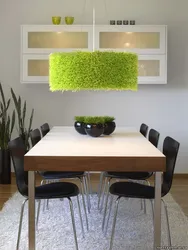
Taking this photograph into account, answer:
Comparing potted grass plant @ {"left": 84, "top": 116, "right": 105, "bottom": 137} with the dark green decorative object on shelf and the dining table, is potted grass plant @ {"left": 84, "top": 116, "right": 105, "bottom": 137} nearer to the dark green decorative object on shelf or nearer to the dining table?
the dark green decorative object on shelf

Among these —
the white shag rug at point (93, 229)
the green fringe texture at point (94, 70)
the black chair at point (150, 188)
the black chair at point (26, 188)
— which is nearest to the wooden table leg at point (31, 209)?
the black chair at point (26, 188)

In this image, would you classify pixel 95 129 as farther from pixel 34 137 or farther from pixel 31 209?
pixel 31 209

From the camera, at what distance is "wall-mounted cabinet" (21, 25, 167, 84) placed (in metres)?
5.13

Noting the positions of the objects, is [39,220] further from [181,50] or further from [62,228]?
[181,50]

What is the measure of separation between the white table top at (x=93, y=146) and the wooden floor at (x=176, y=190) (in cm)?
92

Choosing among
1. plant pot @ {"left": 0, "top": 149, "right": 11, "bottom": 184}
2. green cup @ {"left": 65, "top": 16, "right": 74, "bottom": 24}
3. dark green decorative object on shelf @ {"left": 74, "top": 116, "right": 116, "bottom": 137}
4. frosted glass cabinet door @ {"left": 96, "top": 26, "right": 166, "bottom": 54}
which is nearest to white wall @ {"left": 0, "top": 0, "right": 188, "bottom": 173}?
green cup @ {"left": 65, "top": 16, "right": 74, "bottom": 24}

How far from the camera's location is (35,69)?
519cm

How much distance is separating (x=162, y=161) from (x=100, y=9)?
3.35 metres

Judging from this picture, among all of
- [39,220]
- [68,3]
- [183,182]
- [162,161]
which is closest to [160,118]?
[183,182]

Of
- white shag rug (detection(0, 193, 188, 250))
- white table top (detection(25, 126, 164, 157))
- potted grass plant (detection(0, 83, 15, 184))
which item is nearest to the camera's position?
white table top (detection(25, 126, 164, 157))

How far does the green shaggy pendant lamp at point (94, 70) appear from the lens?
11.1 feet

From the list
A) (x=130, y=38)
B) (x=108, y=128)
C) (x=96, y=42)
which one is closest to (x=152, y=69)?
(x=130, y=38)

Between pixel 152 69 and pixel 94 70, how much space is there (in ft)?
6.46

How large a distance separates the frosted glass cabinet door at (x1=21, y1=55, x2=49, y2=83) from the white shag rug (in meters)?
1.66
